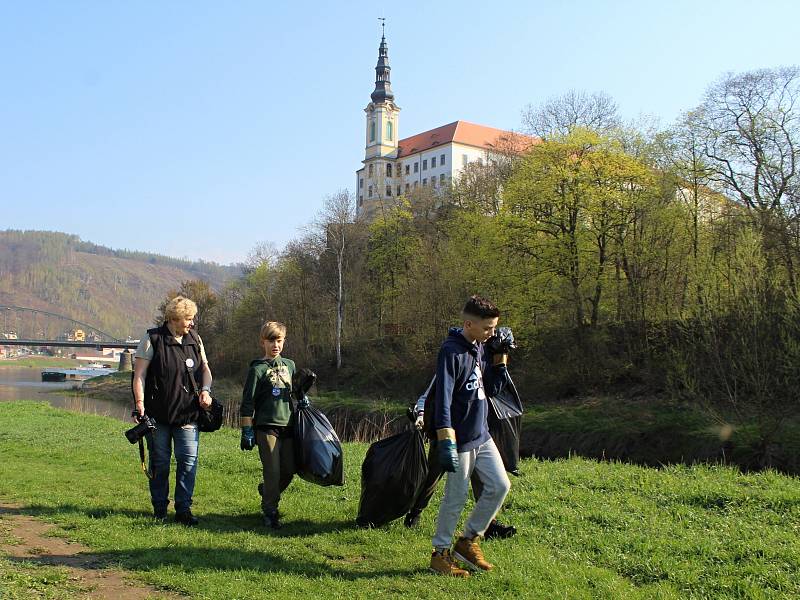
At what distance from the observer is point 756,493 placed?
23.2 feet

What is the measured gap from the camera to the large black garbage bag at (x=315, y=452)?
6.68 m

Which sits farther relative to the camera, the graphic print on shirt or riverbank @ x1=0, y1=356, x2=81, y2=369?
riverbank @ x1=0, y1=356, x2=81, y2=369

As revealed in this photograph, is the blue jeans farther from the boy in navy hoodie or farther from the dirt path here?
the boy in navy hoodie

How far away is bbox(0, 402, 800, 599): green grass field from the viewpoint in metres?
4.82

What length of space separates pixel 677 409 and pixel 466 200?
26316 millimetres

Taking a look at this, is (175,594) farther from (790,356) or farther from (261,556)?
(790,356)

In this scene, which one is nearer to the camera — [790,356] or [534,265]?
[790,356]

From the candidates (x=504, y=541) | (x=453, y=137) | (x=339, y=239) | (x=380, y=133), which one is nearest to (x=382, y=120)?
(x=380, y=133)

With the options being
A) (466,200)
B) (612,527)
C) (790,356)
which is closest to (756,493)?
(612,527)

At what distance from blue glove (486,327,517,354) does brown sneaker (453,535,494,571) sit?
1432 millimetres

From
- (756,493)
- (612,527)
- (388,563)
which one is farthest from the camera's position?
(756,493)

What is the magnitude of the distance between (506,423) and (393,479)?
1.07 metres

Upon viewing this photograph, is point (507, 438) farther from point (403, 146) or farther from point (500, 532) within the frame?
point (403, 146)

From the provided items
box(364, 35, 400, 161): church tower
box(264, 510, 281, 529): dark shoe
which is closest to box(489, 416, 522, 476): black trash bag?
box(264, 510, 281, 529): dark shoe
